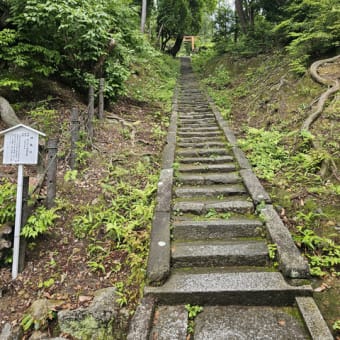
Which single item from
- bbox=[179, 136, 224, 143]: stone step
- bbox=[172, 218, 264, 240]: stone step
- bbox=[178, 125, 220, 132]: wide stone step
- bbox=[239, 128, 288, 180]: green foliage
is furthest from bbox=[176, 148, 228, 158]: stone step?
bbox=[172, 218, 264, 240]: stone step

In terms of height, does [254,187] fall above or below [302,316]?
above

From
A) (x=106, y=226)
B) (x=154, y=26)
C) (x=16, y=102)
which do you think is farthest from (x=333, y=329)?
(x=154, y=26)

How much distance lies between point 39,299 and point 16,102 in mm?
4856

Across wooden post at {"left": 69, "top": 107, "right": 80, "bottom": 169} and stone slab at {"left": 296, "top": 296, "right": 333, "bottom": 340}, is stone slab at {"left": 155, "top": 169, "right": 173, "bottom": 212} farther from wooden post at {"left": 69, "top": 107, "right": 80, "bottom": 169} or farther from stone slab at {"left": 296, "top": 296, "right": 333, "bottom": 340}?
stone slab at {"left": 296, "top": 296, "right": 333, "bottom": 340}

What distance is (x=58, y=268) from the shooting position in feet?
10.2

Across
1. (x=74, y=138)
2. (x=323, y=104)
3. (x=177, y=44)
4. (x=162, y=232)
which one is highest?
(x=177, y=44)

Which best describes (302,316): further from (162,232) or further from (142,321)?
(162,232)

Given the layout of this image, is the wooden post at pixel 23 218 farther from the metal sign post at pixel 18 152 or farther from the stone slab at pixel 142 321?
the stone slab at pixel 142 321

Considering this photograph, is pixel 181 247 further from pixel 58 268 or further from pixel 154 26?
pixel 154 26

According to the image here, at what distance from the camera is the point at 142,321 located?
238 cm

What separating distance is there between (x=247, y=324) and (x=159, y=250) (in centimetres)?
121

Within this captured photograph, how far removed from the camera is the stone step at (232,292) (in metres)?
2.59

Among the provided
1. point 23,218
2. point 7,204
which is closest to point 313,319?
point 23,218

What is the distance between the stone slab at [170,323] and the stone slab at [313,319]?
1100 mm
